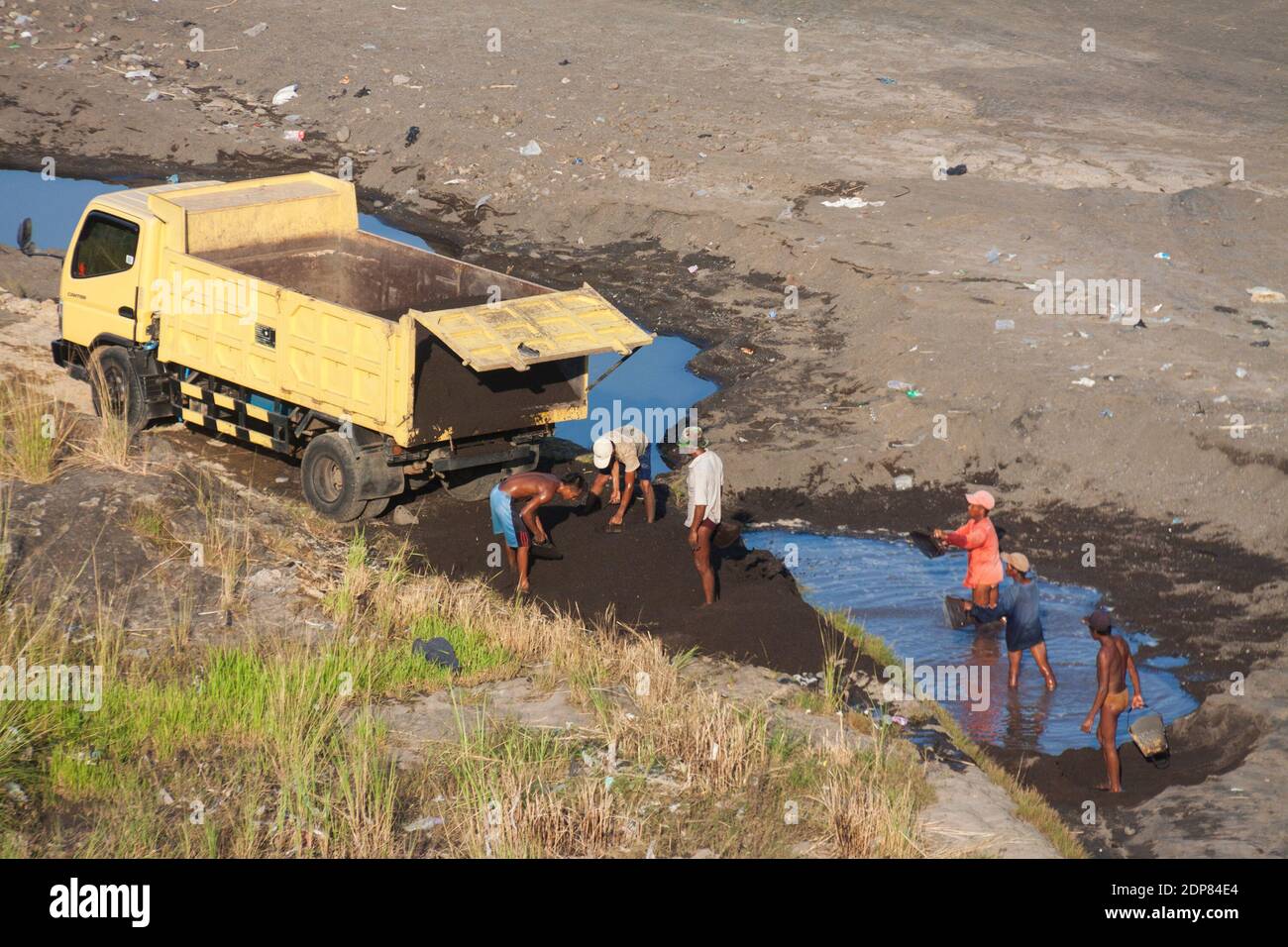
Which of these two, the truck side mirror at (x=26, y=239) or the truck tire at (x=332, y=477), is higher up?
the truck side mirror at (x=26, y=239)

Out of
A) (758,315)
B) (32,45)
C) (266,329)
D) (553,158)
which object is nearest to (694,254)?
(758,315)

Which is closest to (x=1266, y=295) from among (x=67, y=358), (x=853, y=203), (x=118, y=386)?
(x=853, y=203)

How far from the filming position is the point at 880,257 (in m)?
17.9

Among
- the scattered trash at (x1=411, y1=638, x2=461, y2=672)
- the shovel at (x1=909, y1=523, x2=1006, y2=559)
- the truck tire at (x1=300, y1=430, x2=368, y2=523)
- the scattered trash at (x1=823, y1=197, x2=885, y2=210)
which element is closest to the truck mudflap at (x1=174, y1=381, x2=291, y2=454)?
the truck tire at (x1=300, y1=430, x2=368, y2=523)

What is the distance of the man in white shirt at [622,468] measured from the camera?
1153 centimetres

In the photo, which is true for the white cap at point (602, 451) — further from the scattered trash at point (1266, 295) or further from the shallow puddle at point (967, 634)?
the scattered trash at point (1266, 295)

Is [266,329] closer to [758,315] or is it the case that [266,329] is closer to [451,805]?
[451,805]

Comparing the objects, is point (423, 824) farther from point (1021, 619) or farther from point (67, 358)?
point (67, 358)

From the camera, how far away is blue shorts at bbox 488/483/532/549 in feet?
35.6


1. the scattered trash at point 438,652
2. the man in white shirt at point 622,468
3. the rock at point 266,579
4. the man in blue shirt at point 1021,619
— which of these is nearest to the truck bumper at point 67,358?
the rock at point 266,579

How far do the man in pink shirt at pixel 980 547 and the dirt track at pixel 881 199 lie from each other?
1.25m

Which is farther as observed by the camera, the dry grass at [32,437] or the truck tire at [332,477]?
the truck tire at [332,477]

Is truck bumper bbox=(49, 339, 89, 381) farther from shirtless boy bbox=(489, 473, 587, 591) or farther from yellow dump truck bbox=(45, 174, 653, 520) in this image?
shirtless boy bbox=(489, 473, 587, 591)

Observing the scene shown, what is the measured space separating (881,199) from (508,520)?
10771mm
